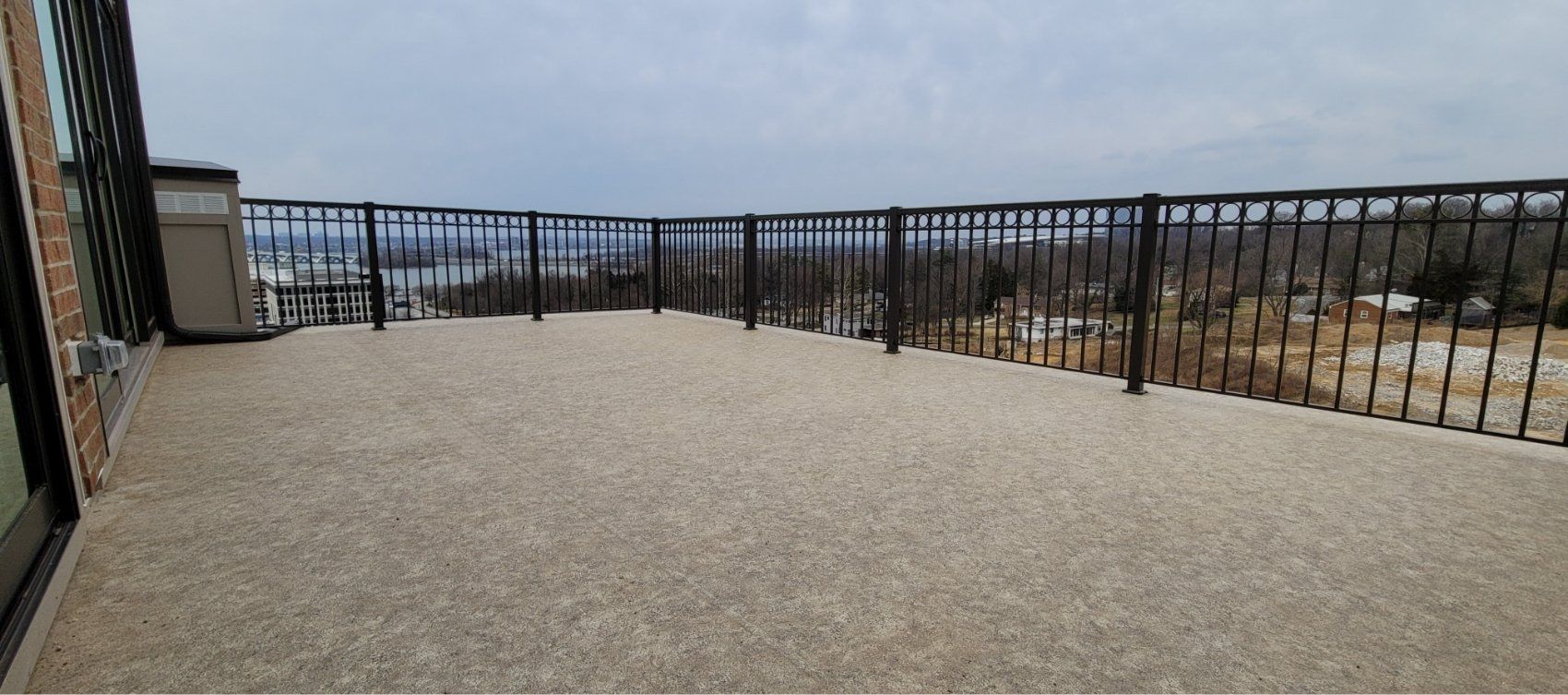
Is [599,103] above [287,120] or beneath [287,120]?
above

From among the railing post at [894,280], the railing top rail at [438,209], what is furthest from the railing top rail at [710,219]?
the railing post at [894,280]

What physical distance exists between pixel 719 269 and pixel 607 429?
17.4 feet

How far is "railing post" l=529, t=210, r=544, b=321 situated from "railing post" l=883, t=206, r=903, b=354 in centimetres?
484

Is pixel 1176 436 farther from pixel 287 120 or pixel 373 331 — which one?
pixel 287 120

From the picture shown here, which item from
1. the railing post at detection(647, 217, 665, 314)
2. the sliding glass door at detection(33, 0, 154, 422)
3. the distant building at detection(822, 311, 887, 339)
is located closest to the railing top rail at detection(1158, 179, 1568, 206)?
the distant building at detection(822, 311, 887, 339)

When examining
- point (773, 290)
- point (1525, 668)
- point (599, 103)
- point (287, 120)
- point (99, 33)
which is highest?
point (599, 103)

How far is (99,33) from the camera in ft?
15.6

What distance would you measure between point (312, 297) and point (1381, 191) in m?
9.24

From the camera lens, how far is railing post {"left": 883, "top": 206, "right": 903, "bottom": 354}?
5633mm

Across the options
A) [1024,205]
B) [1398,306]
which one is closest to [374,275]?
[1024,205]

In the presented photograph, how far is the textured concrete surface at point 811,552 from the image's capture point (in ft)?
4.52

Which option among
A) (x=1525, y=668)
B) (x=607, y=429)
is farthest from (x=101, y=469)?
(x=1525, y=668)

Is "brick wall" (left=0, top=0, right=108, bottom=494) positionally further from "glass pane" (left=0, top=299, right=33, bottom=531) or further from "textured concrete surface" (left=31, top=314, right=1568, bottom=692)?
"glass pane" (left=0, top=299, right=33, bottom=531)

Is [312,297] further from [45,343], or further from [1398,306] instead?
[1398,306]
